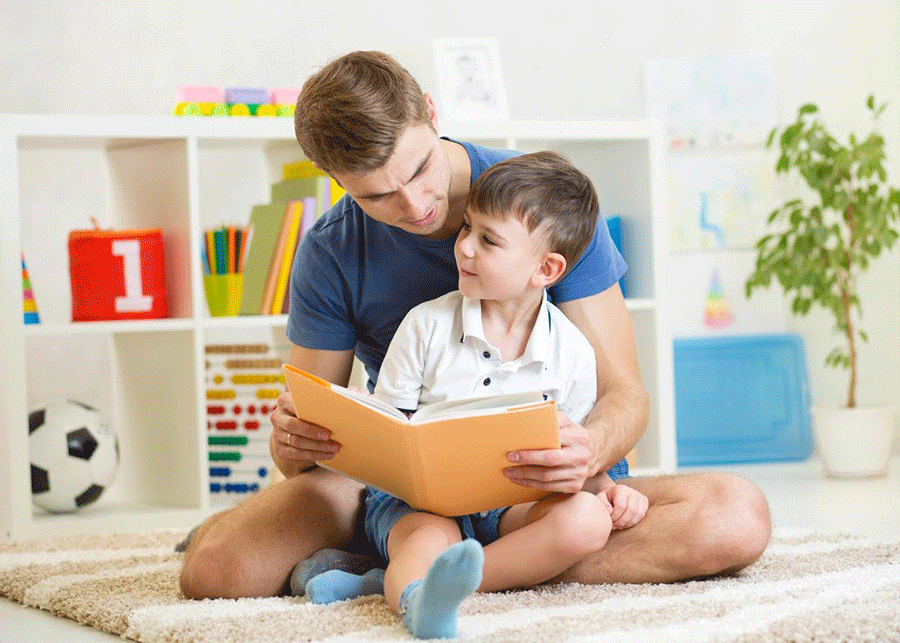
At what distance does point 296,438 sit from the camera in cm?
158

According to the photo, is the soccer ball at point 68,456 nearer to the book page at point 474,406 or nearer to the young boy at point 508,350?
the young boy at point 508,350

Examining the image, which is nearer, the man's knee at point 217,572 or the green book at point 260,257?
the man's knee at point 217,572

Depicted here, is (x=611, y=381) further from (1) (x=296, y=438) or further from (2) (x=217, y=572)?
(2) (x=217, y=572)

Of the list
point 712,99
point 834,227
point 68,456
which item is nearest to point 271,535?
point 68,456

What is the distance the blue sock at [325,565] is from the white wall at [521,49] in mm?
2024

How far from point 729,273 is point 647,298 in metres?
1.00

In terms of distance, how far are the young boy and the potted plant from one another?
2.03 meters

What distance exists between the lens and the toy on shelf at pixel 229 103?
286 cm

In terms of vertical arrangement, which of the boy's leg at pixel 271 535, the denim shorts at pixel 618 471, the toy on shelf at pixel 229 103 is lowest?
the boy's leg at pixel 271 535

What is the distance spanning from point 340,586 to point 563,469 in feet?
1.13

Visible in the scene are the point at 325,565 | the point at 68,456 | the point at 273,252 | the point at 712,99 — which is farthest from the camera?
the point at 712,99

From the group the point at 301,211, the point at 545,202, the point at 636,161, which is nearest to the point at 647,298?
the point at 636,161

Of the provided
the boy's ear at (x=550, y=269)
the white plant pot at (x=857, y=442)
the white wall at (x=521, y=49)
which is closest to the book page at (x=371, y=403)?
the boy's ear at (x=550, y=269)

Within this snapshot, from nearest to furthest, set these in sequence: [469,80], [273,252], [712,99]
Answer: [273,252] < [469,80] < [712,99]
